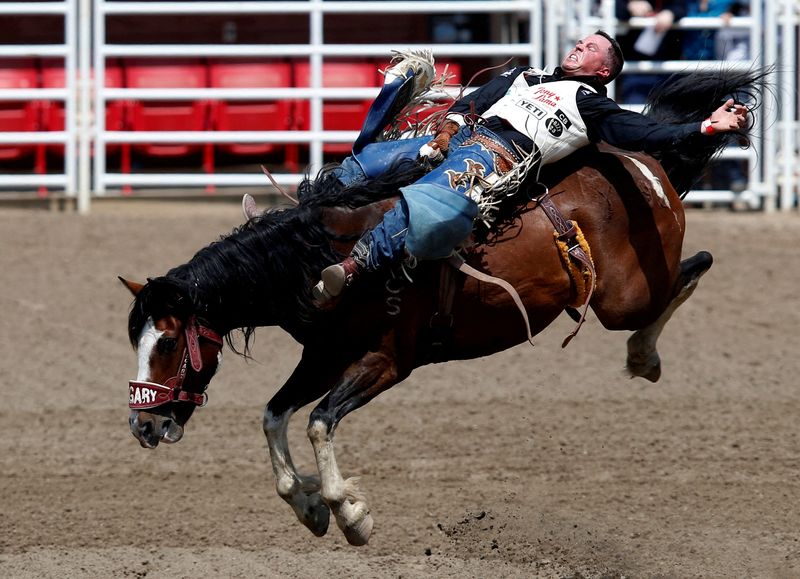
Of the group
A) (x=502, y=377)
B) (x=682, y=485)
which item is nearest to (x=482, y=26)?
(x=502, y=377)

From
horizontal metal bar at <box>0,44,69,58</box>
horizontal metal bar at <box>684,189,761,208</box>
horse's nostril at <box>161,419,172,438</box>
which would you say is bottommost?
horse's nostril at <box>161,419,172,438</box>

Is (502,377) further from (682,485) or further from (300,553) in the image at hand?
(300,553)

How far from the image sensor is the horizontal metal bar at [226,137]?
33.4ft

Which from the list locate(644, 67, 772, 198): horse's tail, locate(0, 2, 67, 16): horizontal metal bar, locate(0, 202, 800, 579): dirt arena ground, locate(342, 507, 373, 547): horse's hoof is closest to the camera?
locate(342, 507, 373, 547): horse's hoof

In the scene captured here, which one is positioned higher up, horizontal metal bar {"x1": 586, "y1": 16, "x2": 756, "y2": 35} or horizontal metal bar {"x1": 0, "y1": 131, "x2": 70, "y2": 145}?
horizontal metal bar {"x1": 586, "y1": 16, "x2": 756, "y2": 35}

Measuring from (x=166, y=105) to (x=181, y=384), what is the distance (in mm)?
6435

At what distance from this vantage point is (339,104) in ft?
35.0

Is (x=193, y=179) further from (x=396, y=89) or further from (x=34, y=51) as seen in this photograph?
(x=396, y=89)

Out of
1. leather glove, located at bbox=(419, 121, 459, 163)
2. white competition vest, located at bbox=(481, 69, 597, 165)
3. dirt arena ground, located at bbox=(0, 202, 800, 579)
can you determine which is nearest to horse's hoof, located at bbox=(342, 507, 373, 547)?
dirt arena ground, located at bbox=(0, 202, 800, 579)

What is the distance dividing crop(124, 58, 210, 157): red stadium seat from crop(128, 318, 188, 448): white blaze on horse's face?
20.3 ft

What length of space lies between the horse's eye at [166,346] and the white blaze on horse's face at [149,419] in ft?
0.05

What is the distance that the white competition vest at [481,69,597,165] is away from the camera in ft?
15.9

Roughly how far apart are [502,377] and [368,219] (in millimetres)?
3510

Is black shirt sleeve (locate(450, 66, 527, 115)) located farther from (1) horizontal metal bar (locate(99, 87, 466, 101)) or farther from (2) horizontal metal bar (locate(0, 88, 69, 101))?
(2) horizontal metal bar (locate(0, 88, 69, 101))
